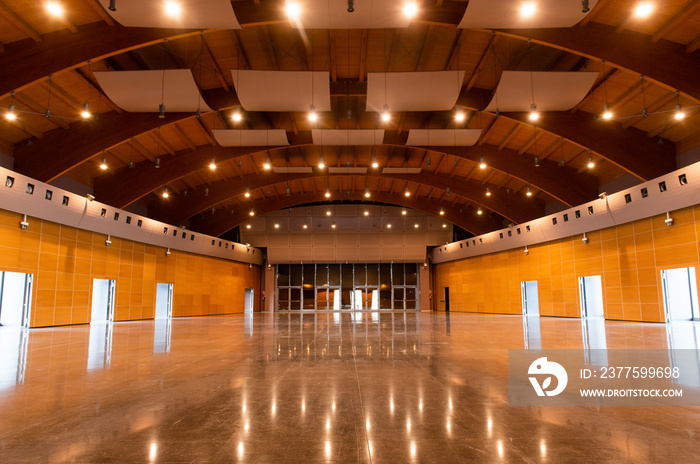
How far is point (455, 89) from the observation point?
47.9 ft

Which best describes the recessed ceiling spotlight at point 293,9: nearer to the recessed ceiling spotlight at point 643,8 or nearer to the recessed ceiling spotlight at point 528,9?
the recessed ceiling spotlight at point 528,9

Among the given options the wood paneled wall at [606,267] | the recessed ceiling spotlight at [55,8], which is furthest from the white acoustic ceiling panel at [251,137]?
the wood paneled wall at [606,267]

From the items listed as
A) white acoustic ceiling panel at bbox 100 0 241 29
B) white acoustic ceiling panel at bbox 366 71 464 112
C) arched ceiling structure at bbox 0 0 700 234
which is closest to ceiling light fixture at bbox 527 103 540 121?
arched ceiling structure at bbox 0 0 700 234

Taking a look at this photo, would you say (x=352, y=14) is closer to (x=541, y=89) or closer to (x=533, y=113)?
(x=533, y=113)

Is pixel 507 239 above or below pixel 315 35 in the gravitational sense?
below

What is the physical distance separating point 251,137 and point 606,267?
20.4 m

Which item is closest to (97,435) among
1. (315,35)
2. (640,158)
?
(315,35)

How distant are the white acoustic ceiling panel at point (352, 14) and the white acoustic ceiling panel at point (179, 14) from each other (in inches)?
77.1

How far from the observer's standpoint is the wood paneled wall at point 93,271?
17000 millimetres

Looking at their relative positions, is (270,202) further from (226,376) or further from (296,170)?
(226,376)

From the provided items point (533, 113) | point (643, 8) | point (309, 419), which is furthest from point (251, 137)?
point (309, 419)

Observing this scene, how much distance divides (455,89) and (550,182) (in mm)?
12265

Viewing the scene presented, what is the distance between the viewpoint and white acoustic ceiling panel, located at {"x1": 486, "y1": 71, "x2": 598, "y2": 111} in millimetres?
14117

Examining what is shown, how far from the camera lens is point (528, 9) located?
1048cm
